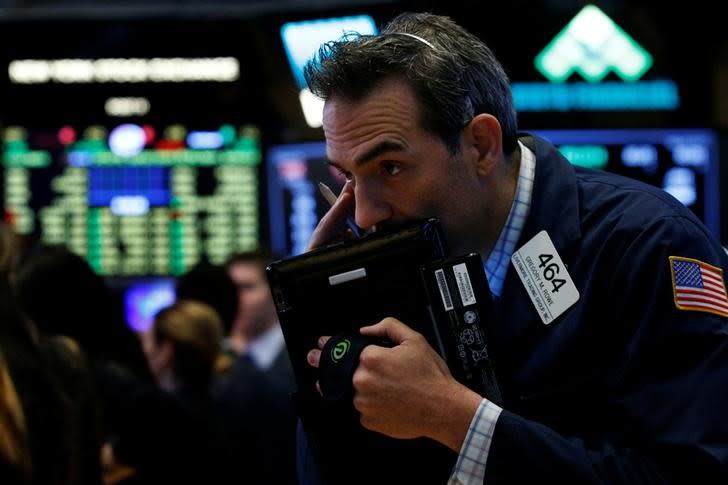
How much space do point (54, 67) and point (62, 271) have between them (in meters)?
3.72

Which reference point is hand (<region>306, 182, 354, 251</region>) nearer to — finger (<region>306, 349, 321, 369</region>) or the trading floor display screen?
finger (<region>306, 349, 321, 369</region>)

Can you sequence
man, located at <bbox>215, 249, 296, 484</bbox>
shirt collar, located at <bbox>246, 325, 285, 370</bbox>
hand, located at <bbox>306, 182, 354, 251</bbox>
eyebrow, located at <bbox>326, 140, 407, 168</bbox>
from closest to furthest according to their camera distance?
eyebrow, located at <bbox>326, 140, 407, 168</bbox>, hand, located at <bbox>306, 182, 354, 251</bbox>, man, located at <bbox>215, 249, 296, 484</bbox>, shirt collar, located at <bbox>246, 325, 285, 370</bbox>

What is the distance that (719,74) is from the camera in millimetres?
5812

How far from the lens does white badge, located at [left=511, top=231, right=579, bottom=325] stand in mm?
1786

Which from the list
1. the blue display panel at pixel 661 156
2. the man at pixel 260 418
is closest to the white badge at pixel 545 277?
the man at pixel 260 418

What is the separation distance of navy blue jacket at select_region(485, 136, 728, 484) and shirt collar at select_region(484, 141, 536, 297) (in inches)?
0.7

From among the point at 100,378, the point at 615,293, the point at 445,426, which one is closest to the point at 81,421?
the point at 100,378

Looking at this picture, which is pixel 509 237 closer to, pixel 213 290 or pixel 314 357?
pixel 314 357

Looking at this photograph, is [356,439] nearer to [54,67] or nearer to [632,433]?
[632,433]

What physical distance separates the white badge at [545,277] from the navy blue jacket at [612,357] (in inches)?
0.5

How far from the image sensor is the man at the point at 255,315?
5.01m

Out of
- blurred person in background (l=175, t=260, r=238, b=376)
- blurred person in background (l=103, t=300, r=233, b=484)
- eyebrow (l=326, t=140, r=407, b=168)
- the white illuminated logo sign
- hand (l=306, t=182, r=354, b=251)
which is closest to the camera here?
eyebrow (l=326, t=140, r=407, b=168)

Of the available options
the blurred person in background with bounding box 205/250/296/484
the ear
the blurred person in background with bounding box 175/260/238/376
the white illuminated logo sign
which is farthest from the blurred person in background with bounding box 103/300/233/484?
the white illuminated logo sign

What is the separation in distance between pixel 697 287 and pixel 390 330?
43cm
